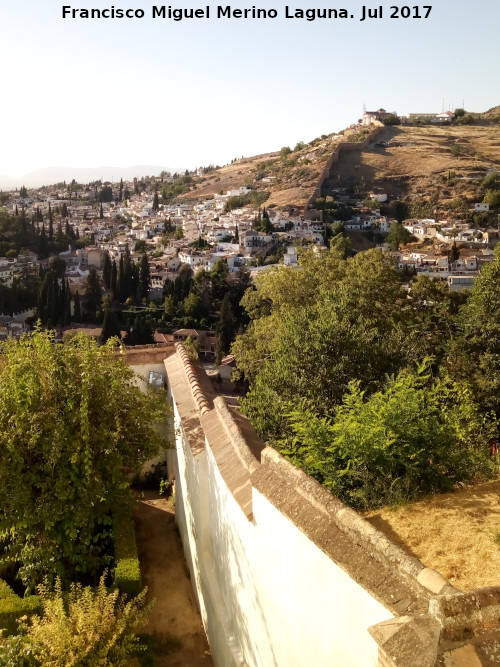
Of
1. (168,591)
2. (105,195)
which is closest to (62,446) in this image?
(168,591)

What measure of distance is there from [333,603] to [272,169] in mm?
98856

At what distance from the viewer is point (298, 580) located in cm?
336

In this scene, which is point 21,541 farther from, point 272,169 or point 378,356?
point 272,169

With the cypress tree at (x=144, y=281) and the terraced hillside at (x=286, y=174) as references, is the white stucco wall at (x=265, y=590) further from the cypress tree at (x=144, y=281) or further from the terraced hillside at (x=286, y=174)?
the terraced hillside at (x=286, y=174)

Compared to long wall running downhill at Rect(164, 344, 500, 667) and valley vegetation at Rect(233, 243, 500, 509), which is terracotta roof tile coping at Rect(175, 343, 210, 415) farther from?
valley vegetation at Rect(233, 243, 500, 509)

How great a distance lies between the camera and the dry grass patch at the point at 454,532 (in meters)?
3.32

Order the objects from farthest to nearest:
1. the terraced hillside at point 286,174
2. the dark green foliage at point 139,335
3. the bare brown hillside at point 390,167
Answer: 1. the terraced hillside at point 286,174
2. the bare brown hillside at point 390,167
3. the dark green foliage at point 139,335

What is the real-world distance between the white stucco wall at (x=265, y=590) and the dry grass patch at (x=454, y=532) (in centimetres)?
74

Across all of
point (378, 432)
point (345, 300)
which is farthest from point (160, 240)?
point (378, 432)

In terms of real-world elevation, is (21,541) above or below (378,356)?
below

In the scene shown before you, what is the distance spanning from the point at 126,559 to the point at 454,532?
3.95 metres

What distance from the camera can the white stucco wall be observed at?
2879 mm

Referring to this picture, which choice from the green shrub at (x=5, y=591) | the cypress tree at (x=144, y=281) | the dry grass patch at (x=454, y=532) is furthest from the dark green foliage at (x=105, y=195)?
the dry grass patch at (x=454, y=532)

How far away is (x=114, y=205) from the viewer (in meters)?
108
